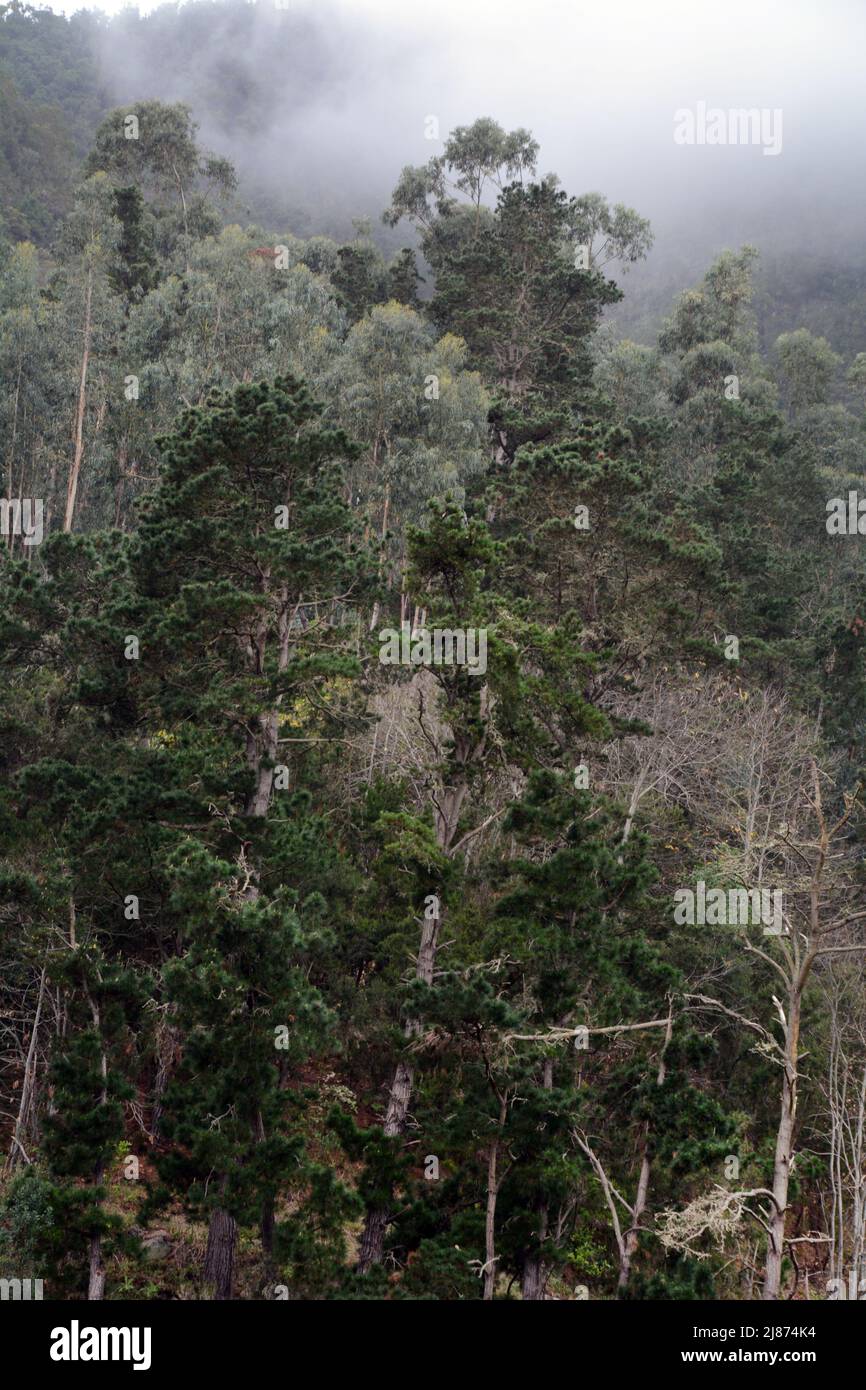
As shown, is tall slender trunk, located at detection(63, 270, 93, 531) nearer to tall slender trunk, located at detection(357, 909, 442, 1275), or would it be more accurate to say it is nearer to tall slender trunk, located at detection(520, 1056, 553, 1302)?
tall slender trunk, located at detection(357, 909, 442, 1275)

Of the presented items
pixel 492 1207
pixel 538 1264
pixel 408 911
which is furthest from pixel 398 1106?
pixel 408 911

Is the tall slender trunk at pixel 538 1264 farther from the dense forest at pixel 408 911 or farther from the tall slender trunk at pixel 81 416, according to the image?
the tall slender trunk at pixel 81 416

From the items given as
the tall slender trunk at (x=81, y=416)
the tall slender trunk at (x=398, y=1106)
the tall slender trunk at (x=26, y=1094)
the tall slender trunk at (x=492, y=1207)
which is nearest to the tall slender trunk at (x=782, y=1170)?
the tall slender trunk at (x=492, y=1207)

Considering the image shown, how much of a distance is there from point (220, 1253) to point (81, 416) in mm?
24186

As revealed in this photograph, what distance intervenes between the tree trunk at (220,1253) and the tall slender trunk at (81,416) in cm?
2032

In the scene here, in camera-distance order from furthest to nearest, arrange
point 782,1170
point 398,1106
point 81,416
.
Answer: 1. point 81,416
2. point 398,1106
3. point 782,1170

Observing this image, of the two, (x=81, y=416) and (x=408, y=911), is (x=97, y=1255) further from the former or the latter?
(x=81, y=416)

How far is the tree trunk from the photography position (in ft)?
49.5

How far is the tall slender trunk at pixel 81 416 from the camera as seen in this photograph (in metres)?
32.0

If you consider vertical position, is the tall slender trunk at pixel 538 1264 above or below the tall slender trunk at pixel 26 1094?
below

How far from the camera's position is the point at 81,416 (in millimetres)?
33281
